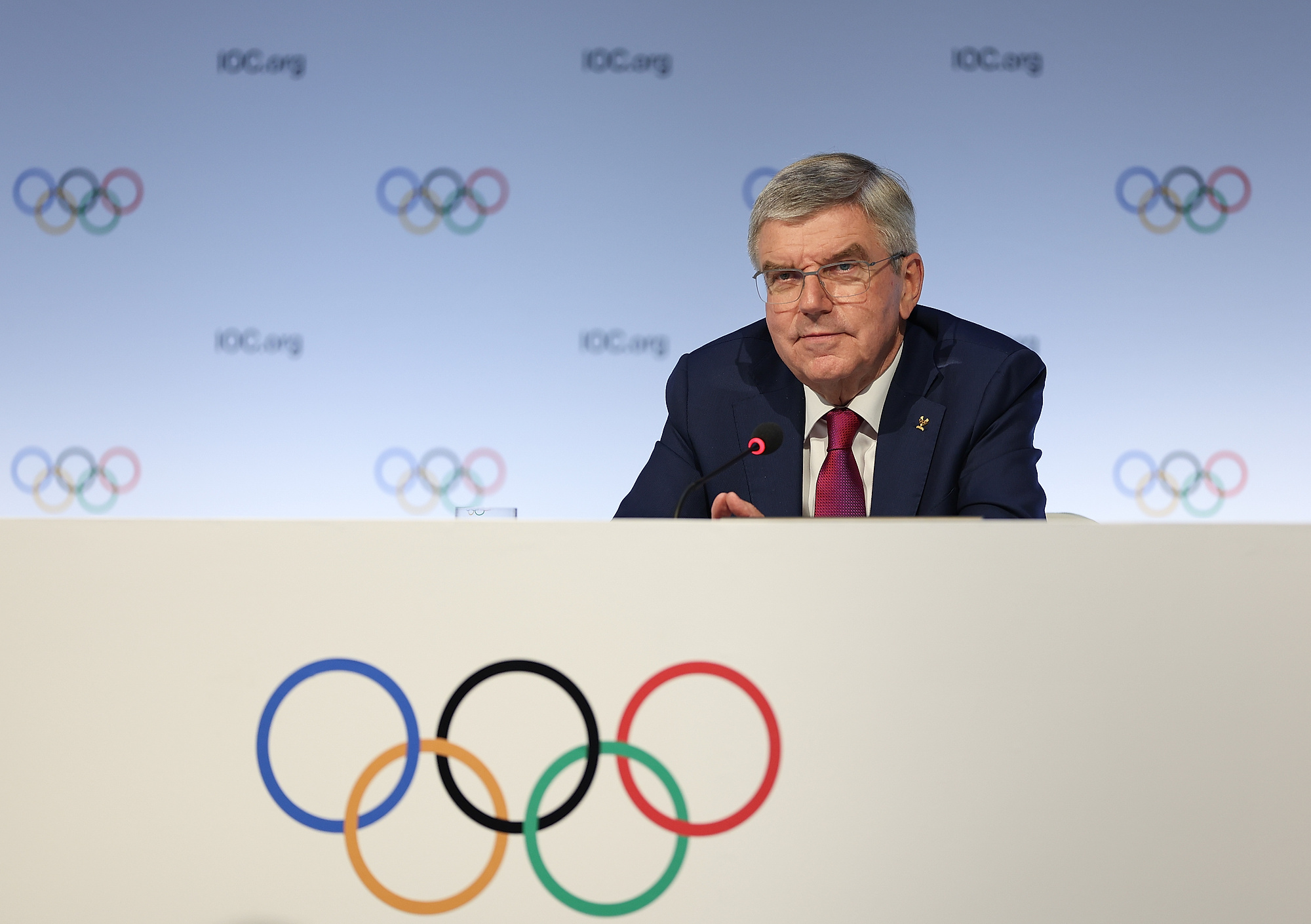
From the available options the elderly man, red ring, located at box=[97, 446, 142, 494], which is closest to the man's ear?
the elderly man

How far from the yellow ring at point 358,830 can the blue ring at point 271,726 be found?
10 millimetres

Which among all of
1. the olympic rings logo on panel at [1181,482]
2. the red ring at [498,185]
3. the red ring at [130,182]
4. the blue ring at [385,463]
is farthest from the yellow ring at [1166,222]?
the red ring at [130,182]

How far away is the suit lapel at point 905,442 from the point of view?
151 cm

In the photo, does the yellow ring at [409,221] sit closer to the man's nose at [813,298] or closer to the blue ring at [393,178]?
the blue ring at [393,178]

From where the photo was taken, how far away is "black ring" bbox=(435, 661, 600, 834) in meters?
0.72

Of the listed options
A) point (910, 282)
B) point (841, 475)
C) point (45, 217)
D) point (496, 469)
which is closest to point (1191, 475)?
point (910, 282)

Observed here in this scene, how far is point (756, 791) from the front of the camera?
722 mm

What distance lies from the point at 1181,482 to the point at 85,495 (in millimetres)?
3282

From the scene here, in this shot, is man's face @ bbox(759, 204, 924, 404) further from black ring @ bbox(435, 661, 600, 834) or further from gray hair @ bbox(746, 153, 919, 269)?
black ring @ bbox(435, 661, 600, 834)

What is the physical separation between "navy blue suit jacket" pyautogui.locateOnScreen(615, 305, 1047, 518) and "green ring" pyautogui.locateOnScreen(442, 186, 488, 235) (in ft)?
3.78

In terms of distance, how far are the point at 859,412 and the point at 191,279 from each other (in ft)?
6.95

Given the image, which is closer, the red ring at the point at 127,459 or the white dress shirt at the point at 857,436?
the white dress shirt at the point at 857,436

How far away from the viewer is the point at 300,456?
2.67 metres

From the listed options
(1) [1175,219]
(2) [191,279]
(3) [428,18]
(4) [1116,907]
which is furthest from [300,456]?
(1) [1175,219]
